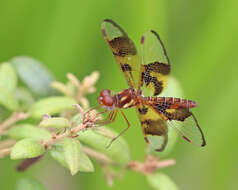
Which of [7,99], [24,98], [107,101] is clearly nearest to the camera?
[107,101]

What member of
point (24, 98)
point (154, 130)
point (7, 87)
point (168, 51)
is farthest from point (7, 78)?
point (168, 51)

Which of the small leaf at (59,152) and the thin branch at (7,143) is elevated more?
the small leaf at (59,152)

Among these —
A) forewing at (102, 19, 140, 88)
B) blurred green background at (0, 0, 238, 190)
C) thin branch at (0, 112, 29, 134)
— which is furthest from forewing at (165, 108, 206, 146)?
blurred green background at (0, 0, 238, 190)

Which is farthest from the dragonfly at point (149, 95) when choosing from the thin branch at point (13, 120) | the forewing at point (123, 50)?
the thin branch at point (13, 120)

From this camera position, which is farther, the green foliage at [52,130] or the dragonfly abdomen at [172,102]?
the dragonfly abdomen at [172,102]

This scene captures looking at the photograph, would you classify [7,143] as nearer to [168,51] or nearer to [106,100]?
[106,100]

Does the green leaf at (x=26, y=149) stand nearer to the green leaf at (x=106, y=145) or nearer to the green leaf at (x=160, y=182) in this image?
the green leaf at (x=106, y=145)

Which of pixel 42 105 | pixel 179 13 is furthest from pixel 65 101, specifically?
pixel 179 13
